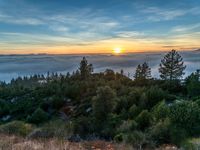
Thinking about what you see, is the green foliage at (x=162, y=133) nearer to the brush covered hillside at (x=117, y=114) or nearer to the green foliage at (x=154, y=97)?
the brush covered hillside at (x=117, y=114)

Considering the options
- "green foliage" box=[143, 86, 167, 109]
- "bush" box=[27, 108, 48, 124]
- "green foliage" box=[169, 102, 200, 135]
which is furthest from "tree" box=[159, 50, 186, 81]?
"green foliage" box=[169, 102, 200, 135]

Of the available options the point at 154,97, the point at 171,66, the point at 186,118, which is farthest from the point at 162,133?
the point at 171,66

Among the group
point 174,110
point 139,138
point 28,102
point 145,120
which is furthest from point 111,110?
point 28,102

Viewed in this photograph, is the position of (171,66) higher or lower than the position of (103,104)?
higher

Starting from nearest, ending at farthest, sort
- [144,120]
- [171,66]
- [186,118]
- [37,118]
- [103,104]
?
1. [186,118]
2. [144,120]
3. [103,104]
4. [37,118]
5. [171,66]

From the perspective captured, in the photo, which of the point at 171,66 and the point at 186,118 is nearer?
the point at 186,118

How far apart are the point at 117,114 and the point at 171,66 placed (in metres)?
30.2

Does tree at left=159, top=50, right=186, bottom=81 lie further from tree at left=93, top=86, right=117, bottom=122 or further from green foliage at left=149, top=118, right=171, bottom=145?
green foliage at left=149, top=118, right=171, bottom=145

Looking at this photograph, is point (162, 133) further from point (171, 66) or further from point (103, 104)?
point (171, 66)

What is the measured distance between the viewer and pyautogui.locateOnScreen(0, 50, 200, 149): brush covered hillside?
10.3 metres

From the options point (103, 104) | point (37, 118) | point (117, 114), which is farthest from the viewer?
point (37, 118)

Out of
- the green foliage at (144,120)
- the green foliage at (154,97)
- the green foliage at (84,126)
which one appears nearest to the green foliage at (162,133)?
the green foliage at (144,120)

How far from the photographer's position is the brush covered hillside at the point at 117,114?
405 inches

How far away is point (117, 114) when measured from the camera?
114 ft
